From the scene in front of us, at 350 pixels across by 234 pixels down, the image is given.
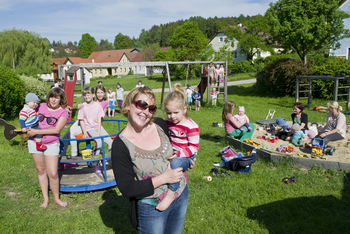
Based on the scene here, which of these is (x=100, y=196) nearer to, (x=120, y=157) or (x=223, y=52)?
(x=120, y=157)

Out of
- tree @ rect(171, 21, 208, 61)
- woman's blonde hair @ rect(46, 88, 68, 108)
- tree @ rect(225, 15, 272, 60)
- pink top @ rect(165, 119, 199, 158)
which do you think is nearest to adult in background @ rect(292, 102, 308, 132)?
pink top @ rect(165, 119, 199, 158)

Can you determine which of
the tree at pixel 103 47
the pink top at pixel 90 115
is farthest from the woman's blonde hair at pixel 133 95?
the tree at pixel 103 47

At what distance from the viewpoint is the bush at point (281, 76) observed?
17203mm

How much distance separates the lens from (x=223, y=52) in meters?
43.0

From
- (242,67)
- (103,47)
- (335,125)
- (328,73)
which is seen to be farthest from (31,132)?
(103,47)

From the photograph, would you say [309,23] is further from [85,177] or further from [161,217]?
[161,217]

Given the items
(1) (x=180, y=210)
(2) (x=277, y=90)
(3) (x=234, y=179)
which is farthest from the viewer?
(2) (x=277, y=90)

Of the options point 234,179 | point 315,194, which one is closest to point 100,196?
point 234,179

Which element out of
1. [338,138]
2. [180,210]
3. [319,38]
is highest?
[319,38]

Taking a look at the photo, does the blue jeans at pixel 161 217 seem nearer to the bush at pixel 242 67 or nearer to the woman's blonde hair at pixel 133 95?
the woman's blonde hair at pixel 133 95

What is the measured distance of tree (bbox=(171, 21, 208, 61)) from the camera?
4053 cm

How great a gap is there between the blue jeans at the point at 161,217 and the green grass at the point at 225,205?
177 centimetres

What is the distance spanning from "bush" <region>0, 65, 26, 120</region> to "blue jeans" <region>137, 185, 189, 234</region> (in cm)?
1228

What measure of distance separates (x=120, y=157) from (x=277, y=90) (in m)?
19.2
